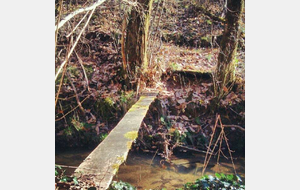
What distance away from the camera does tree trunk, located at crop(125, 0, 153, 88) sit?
5.45m

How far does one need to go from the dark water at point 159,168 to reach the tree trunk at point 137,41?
171cm

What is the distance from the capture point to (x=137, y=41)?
5547 mm

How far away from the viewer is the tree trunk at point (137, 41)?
545 cm

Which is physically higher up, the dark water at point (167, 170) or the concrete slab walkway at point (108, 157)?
the concrete slab walkway at point (108, 157)

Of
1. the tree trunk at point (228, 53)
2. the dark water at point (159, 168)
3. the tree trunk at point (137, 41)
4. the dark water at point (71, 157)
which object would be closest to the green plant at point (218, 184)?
the dark water at point (159, 168)

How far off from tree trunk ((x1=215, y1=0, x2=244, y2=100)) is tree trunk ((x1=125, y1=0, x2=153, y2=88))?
152 cm

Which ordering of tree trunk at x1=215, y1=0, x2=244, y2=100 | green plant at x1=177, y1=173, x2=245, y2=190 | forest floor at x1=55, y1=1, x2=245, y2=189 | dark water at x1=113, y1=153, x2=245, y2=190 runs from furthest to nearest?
forest floor at x1=55, y1=1, x2=245, y2=189
tree trunk at x1=215, y1=0, x2=244, y2=100
dark water at x1=113, y1=153, x2=245, y2=190
green plant at x1=177, y1=173, x2=245, y2=190

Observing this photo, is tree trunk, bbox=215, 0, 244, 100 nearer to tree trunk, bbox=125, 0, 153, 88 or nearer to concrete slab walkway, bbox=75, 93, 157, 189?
tree trunk, bbox=125, 0, 153, 88

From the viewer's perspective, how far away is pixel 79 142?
17.8 feet

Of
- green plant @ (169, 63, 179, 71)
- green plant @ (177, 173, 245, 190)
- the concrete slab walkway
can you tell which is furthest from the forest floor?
green plant @ (177, 173, 245, 190)

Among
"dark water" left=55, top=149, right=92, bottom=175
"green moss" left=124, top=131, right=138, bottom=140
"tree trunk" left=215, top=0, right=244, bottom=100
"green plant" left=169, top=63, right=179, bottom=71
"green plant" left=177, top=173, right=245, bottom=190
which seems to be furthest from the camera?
"green plant" left=169, top=63, right=179, bottom=71

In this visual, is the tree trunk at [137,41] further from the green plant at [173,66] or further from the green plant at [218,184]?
the green plant at [218,184]
